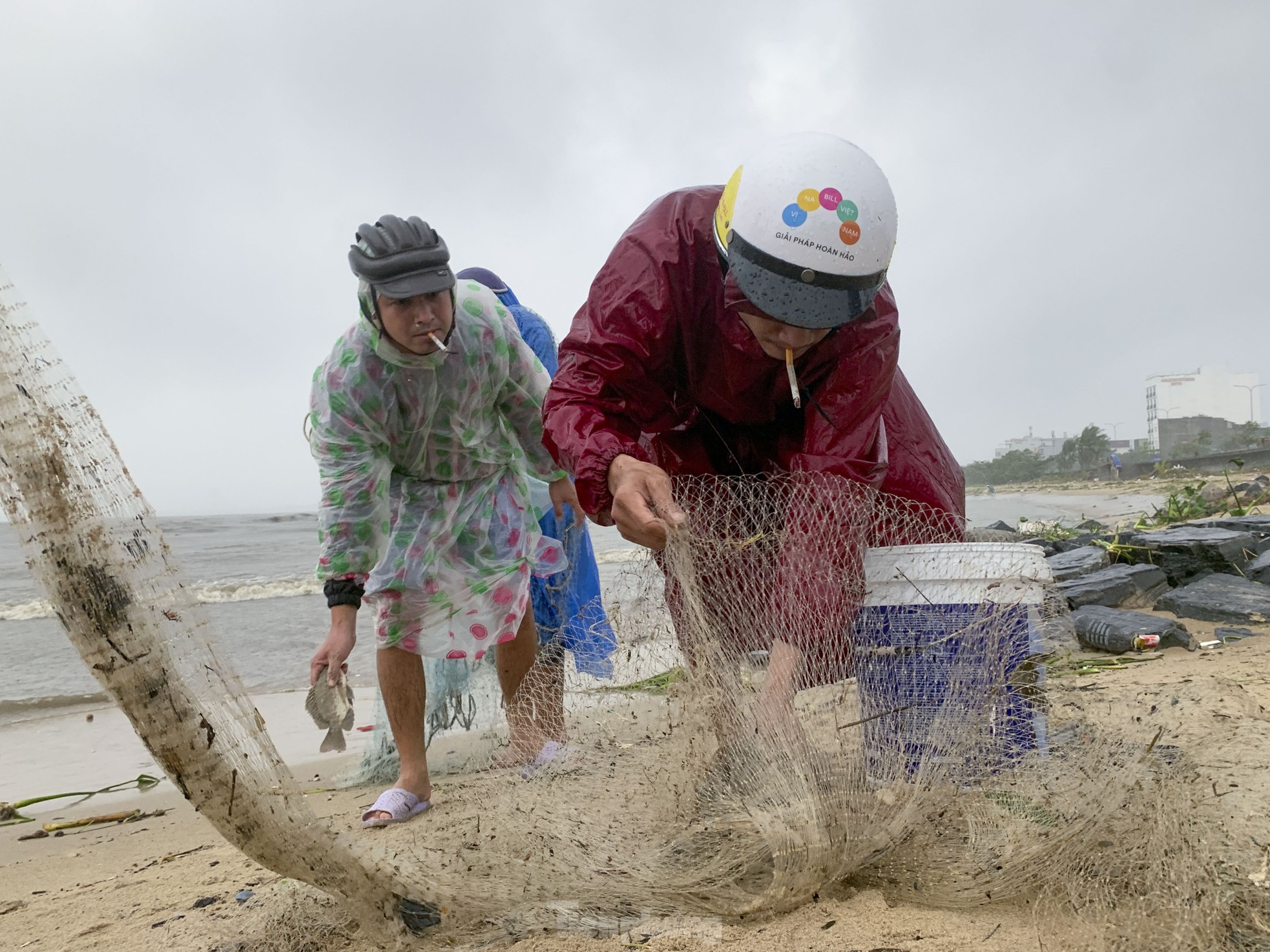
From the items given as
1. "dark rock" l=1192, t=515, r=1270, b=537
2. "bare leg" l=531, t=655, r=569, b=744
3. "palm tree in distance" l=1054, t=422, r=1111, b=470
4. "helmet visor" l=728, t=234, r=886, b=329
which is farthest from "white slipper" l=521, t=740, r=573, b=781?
"palm tree in distance" l=1054, t=422, r=1111, b=470

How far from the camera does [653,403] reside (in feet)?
8.22

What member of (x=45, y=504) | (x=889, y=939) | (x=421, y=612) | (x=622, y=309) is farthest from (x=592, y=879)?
(x=421, y=612)

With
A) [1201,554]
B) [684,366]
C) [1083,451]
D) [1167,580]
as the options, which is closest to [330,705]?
[684,366]

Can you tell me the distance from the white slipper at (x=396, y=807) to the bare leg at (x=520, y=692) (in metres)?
0.45

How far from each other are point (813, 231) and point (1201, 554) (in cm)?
487

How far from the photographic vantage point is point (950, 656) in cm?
199

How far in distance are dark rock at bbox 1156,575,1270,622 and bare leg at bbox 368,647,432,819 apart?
3988 millimetres

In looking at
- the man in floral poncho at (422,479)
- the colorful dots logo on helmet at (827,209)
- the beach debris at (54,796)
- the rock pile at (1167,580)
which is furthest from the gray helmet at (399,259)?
the beach debris at (54,796)

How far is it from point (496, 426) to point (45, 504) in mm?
2399

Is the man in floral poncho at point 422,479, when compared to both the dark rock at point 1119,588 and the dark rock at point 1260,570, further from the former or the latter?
the dark rock at point 1260,570

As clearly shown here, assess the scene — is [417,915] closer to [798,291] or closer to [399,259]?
[798,291]

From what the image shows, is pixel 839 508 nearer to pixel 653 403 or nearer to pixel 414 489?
pixel 653 403

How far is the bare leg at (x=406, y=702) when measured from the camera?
3295 mm

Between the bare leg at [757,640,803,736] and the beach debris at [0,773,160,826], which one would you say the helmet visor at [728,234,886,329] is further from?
the beach debris at [0,773,160,826]
